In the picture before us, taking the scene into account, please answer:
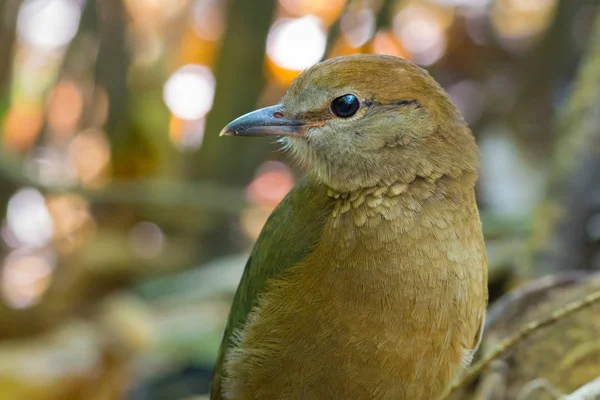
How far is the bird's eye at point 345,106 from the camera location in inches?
77.3

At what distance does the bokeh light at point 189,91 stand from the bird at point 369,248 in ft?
13.7

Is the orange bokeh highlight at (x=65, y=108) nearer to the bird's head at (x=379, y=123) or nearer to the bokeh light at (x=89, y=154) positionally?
the bokeh light at (x=89, y=154)

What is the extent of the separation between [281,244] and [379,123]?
443 mm

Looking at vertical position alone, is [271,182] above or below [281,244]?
above

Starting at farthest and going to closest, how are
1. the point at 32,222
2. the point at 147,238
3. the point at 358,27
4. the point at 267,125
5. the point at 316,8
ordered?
1. the point at 32,222
2. the point at 147,238
3. the point at 316,8
4. the point at 358,27
5. the point at 267,125

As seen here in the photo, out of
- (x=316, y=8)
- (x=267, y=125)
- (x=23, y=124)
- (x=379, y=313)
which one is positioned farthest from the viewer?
(x=23, y=124)

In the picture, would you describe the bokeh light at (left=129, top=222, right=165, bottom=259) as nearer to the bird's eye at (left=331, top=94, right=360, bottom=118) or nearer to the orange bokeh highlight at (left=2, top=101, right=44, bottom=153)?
the orange bokeh highlight at (left=2, top=101, right=44, bottom=153)

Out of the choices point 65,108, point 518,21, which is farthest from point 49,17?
point 518,21

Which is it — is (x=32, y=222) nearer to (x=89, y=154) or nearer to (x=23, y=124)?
(x=89, y=154)

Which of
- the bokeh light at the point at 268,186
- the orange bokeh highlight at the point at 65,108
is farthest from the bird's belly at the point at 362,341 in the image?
the orange bokeh highlight at the point at 65,108

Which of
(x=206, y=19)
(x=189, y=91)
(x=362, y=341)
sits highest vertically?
(x=206, y=19)

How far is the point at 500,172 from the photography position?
4.81m

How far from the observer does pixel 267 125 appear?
2078mm

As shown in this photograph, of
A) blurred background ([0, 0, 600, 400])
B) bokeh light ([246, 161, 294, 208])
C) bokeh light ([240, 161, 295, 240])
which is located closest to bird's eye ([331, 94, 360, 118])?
blurred background ([0, 0, 600, 400])
